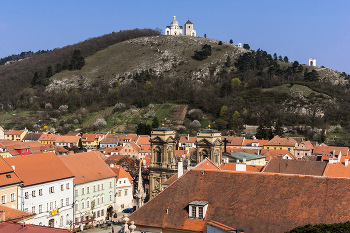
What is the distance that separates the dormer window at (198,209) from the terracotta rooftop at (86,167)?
81.1 feet

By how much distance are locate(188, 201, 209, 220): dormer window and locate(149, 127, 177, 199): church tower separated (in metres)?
21.9

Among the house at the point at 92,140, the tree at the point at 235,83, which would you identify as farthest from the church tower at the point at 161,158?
the tree at the point at 235,83

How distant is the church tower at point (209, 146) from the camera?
36938 mm

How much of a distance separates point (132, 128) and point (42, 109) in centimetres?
4209

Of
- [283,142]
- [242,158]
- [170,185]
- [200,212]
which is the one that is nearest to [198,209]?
[200,212]

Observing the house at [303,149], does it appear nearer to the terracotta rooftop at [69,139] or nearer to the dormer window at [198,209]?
the terracotta rooftop at [69,139]

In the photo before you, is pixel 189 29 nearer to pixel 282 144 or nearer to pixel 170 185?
pixel 282 144

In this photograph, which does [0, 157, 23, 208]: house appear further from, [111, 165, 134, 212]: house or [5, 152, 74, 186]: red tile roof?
[111, 165, 134, 212]: house

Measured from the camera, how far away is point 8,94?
142m

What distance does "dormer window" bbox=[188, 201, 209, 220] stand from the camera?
16.2 metres

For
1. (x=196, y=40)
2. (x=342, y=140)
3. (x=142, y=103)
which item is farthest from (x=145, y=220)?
(x=196, y=40)

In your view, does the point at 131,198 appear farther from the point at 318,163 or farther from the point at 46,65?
the point at 46,65

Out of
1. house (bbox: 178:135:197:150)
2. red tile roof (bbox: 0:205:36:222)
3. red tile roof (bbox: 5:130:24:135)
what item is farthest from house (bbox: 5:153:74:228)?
red tile roof (bbox: 5:130:24:135)

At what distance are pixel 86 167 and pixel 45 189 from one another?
7.08 meters
